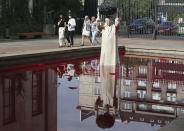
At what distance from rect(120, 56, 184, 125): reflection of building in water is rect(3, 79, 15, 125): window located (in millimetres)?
2117

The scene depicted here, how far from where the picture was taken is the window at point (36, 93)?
810 cm

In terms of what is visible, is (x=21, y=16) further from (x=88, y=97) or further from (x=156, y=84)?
(x=88, y=97)

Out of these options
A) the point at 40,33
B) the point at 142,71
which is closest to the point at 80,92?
the point at 142,71

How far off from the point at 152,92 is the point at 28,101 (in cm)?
332

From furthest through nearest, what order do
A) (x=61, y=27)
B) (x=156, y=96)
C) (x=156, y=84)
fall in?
1. (x=61, y=27)
2. (x=156, y=84)
3. (x=156, y=96)

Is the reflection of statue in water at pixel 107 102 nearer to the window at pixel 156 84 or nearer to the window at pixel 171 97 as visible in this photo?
the window at pixel 156 84

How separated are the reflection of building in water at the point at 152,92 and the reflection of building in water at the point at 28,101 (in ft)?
5.00

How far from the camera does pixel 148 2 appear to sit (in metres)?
30.6

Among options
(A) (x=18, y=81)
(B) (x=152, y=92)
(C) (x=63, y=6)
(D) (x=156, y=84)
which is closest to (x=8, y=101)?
(A) (x=18, y=81)

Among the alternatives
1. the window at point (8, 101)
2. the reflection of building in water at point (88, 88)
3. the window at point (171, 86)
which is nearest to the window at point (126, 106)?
the reflection of building in water at point (88, 88)

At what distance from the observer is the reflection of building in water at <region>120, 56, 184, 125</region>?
25.8 feet

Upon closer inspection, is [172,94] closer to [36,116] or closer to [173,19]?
[36,116]

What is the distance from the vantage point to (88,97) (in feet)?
30.9

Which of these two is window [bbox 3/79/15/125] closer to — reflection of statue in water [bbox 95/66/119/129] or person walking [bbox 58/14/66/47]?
reflection of statue in water [bbox 95/66/119/129]
